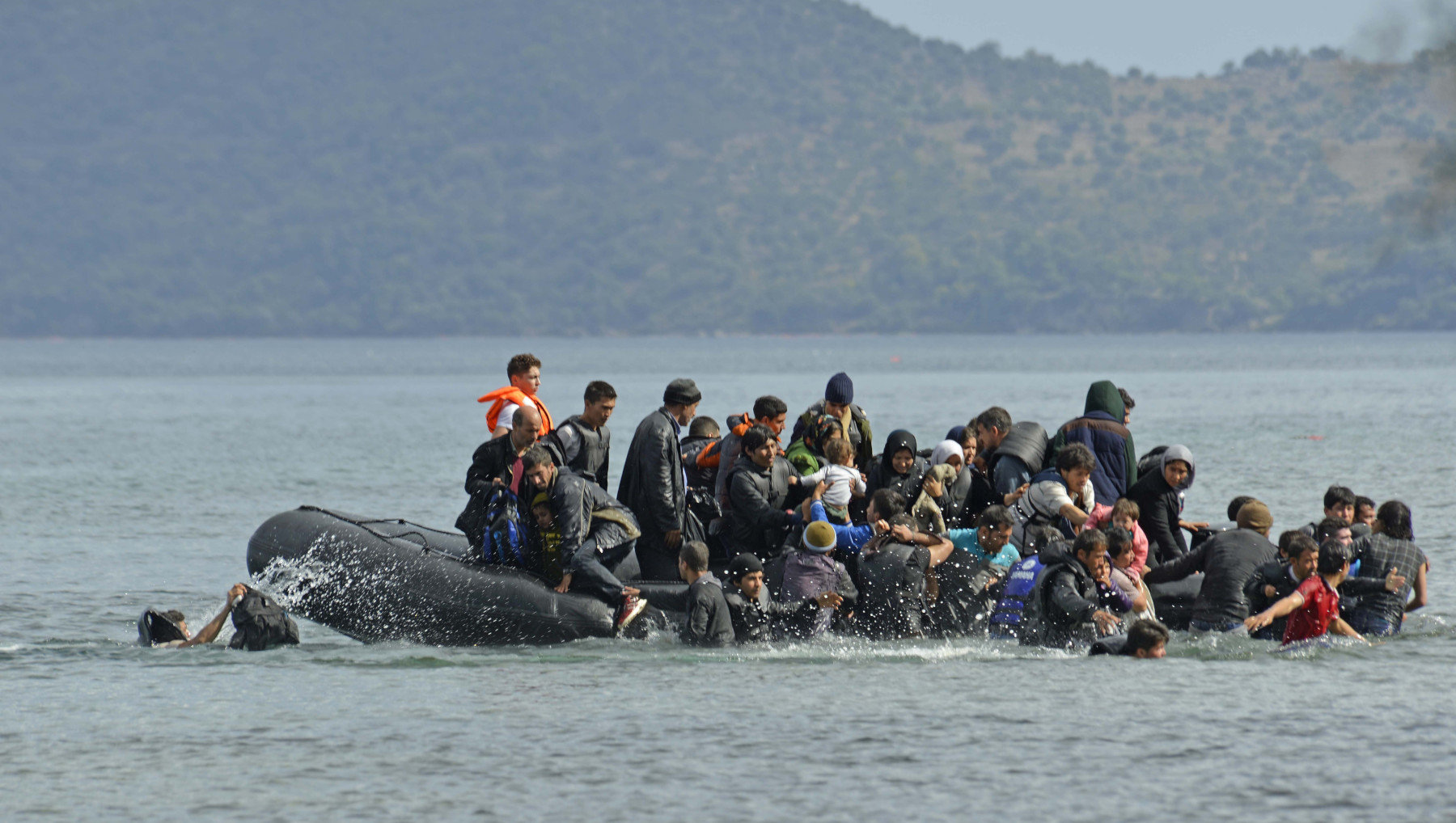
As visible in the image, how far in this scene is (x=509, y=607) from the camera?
44.1 ft

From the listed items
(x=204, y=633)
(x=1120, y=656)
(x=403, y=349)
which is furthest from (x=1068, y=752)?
(x=403, y=349)

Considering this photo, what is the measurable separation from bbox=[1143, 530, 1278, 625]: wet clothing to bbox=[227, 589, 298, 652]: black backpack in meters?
6.90

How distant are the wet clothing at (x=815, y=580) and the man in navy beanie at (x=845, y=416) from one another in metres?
1.18

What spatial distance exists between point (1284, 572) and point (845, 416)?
3431mm

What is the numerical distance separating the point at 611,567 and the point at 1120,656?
12.4 feet

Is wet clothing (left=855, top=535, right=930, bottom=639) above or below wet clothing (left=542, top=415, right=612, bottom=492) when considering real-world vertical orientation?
below

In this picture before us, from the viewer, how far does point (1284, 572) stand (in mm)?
12641

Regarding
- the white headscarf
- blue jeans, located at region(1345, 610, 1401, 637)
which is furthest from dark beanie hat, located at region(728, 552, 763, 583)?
blue jeans, located at region(1345, 610, 1401, 637)

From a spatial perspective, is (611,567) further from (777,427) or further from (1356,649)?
(1356,649)

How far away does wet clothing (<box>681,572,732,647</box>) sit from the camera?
12828 millimetres

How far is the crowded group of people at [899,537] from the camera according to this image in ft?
41.5

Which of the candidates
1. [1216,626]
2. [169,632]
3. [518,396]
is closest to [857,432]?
[518,396]

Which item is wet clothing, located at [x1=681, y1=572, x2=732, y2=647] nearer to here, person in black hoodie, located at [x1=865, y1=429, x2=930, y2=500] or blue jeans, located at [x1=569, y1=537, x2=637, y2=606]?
blue jeans, located at [x1=569, y1=537, x2=637, y2=606]

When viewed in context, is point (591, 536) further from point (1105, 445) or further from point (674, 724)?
point (1105, 445)
